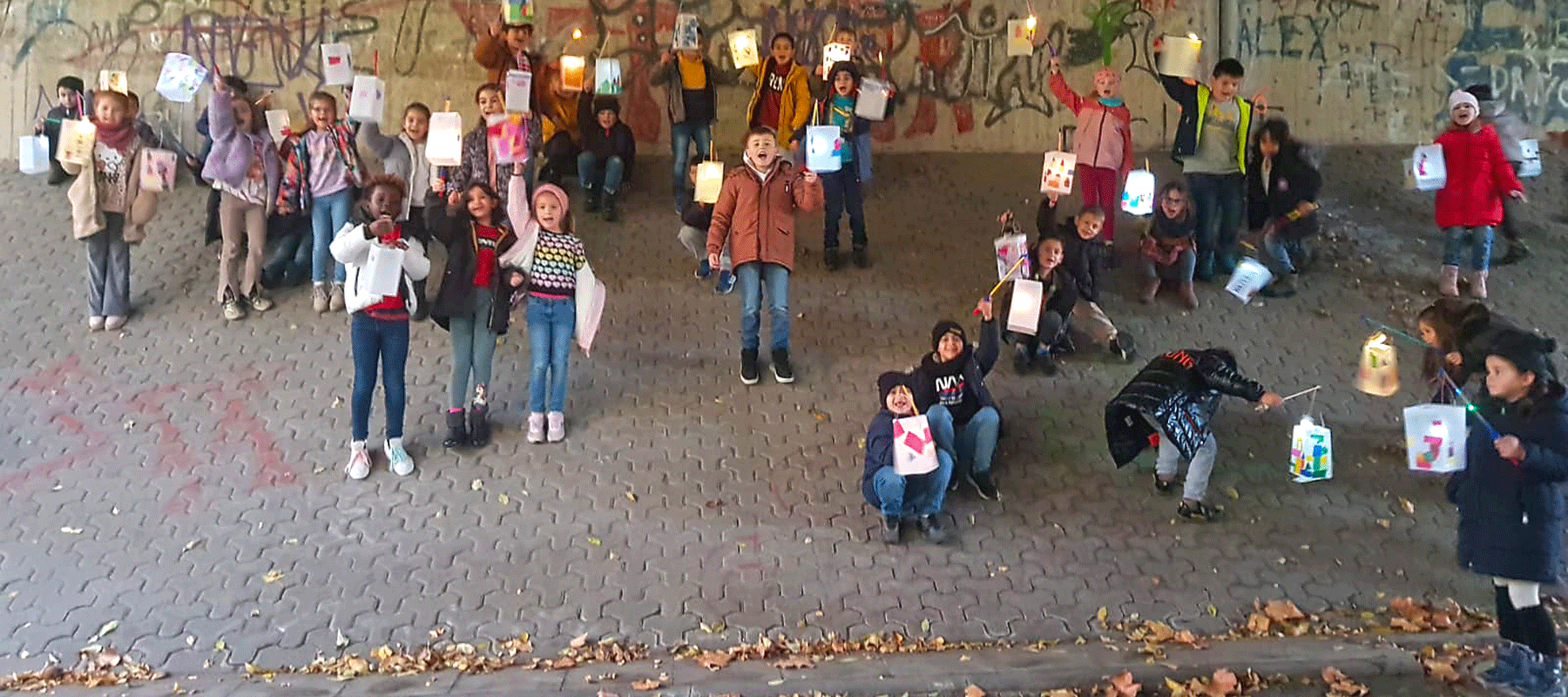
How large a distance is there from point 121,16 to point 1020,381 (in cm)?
953

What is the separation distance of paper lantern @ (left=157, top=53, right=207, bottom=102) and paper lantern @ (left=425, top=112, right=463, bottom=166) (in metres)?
1.58

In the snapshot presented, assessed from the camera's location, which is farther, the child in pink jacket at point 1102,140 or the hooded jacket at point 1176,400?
the child in pink jacket at point 1102,140

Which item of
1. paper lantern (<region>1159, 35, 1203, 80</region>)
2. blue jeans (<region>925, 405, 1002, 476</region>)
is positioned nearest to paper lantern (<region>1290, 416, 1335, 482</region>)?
blue jeans (<region>925, 405, 1002, 476</region>)

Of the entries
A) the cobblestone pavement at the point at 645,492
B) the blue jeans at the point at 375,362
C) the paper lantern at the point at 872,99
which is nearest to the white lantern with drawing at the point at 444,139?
the blue jeans at the point at 375,362

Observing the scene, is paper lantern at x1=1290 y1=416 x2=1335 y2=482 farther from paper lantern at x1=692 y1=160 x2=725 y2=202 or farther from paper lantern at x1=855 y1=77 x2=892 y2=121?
paper lantern at x1=855 y1=77 x2=892 y2=121

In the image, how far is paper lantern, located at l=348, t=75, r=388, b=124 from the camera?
26.1ft

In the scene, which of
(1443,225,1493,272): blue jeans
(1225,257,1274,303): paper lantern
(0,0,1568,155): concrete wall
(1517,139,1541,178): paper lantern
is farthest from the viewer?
(0,0,1568,155): concrete wall

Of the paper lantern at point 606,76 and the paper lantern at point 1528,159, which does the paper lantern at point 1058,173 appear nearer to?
the paper lantern at point 606,76

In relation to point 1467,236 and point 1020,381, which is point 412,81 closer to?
point 1020,381

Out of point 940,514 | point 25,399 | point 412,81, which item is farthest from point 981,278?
point 25,399

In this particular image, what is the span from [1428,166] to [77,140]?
9329 mm

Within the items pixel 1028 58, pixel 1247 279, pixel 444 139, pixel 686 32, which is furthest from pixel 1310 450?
pixel 1028 58

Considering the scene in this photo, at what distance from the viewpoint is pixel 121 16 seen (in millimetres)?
12109

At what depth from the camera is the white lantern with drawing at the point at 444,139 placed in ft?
25.5
